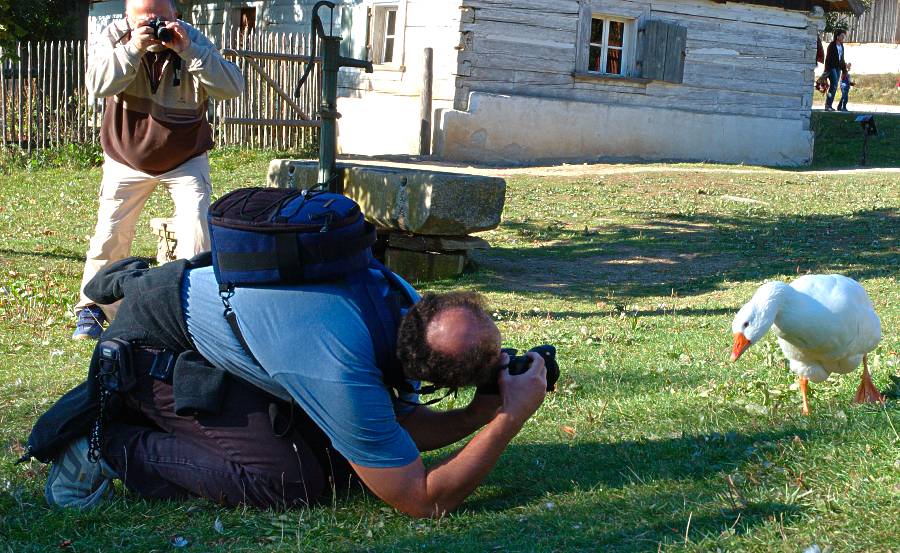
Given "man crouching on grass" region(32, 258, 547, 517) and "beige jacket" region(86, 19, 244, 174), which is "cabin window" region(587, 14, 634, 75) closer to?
"beige jacket" region(86, 19, 244, 174)

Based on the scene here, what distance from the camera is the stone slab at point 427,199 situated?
954 centimetres

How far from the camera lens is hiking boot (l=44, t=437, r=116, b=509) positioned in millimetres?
3793

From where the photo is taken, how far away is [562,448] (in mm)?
4324

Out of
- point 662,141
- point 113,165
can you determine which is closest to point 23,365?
point 113,165

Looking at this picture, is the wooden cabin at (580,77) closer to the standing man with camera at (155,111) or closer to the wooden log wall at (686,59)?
the wooden log wall at (686,59)

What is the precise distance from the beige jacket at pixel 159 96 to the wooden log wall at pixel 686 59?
A: 11.3 metres

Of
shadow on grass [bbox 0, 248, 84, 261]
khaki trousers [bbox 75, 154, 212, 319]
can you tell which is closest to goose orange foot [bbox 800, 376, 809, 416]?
khaki trousers [bbox 75, 154, 212, 319]

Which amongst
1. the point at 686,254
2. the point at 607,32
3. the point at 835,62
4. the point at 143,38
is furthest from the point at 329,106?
the point at 835,62

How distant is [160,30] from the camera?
20.2ft

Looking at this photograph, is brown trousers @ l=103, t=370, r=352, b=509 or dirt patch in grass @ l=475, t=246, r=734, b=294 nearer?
brown trousers @ l=103, t=370, r=352, b=509

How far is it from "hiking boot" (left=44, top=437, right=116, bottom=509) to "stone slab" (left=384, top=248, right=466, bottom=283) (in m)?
6.36

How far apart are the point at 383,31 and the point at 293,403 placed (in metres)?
16.4

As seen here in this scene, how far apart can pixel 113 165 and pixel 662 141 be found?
1466 centimetres

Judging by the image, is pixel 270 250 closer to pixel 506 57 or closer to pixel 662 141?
pixel 506 57
